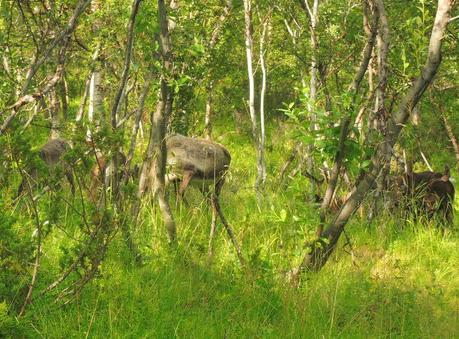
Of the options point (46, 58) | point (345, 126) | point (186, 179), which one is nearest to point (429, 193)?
point (186, 179)

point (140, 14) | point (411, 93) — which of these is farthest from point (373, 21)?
point (140, 14)

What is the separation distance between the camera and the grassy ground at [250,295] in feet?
15.3

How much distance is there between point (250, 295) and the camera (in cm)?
534

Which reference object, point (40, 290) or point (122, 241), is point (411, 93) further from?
point (40, 290)

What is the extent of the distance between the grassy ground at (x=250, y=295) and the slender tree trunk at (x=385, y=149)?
15 cm

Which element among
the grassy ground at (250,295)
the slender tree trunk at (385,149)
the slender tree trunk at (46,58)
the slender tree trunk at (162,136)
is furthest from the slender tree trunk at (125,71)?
the slender tree trunk at (385,149)

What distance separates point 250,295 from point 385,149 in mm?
1726

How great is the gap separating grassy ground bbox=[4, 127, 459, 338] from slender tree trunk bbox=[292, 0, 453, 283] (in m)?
0.15

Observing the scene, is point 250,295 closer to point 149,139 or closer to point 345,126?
point 345,126

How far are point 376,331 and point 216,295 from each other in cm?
128

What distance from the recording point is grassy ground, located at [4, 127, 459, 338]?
15.3 feet

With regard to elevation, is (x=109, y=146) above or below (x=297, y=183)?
above

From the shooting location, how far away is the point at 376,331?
16.7 feet

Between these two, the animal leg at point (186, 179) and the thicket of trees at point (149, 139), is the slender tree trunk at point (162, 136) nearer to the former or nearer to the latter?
the thicket of trees at point (149, 139)
